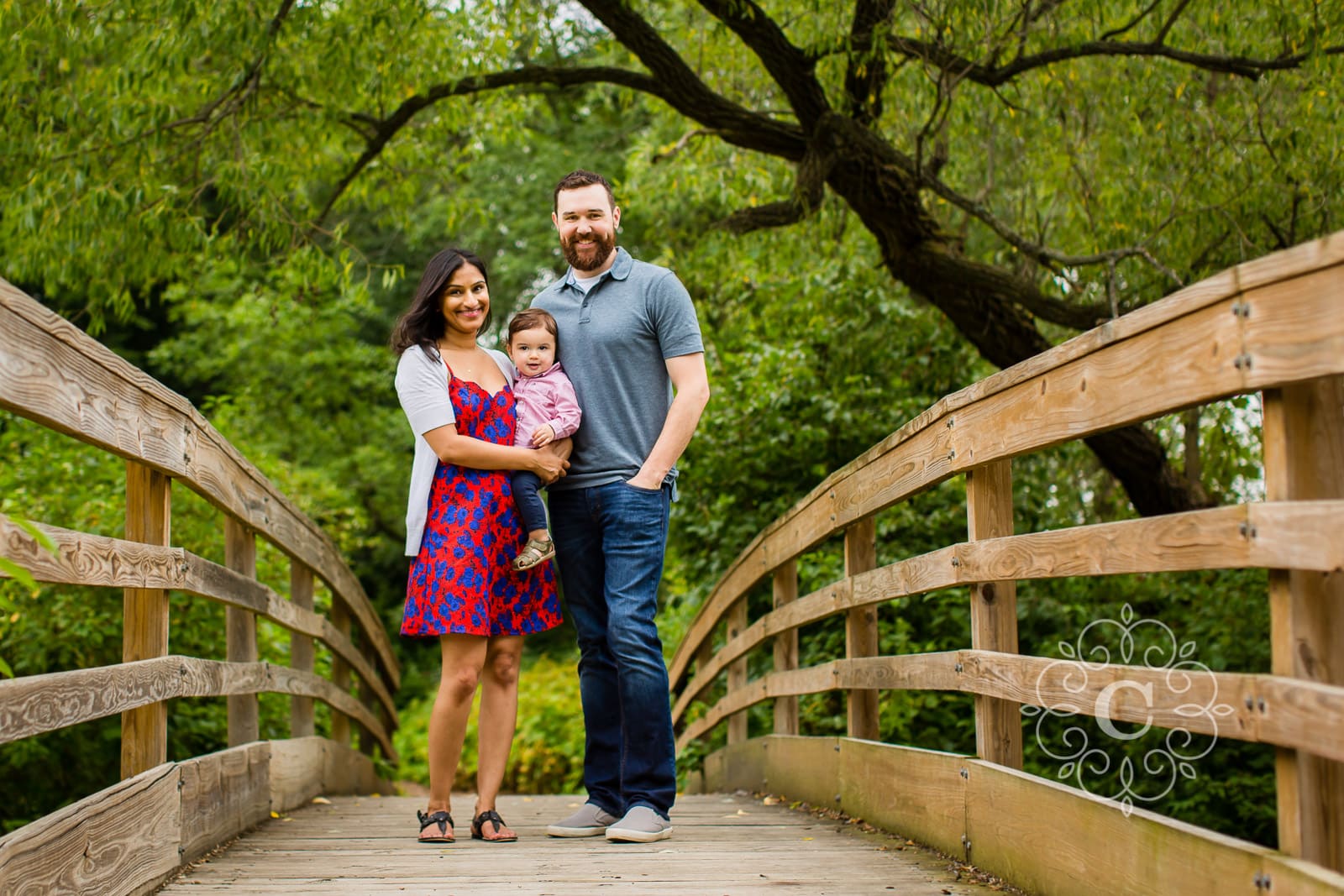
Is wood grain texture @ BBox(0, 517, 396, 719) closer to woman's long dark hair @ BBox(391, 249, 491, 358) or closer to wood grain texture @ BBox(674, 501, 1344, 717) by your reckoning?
woman's long dark hair @ BBox(391, 249, 491, 358)

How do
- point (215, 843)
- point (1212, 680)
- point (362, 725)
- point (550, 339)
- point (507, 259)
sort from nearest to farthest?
1. point (1212, 680)
2. point (215, 843)
3. point (550, 339)
4. point (362, 725)
5. point (507, 259)

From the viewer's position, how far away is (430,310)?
3.76m

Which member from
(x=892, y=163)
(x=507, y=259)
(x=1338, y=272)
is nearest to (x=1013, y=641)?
(x=1338, y=272)

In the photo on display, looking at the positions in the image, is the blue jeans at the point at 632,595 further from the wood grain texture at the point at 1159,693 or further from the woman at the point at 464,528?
the wood grain texture at the point at 1159,693

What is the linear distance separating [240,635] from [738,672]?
2693 millimetres

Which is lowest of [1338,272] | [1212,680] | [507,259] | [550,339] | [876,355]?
[1212,680]

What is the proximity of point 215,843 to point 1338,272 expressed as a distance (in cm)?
311

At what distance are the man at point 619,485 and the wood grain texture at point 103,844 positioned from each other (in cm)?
119

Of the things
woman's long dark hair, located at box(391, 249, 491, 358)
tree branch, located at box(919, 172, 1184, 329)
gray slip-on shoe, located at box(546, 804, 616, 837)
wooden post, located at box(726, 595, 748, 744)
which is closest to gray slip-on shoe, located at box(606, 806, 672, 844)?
gray slip-on shoe, located at box(546, 804, 616, 837)

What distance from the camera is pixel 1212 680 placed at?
203 cm

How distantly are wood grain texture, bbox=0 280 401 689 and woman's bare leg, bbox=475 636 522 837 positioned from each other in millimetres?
894

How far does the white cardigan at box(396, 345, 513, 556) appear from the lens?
3.60m

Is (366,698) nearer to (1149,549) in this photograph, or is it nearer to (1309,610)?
(1149,549)

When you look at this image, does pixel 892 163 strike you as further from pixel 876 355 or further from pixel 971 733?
pixel 971 733
